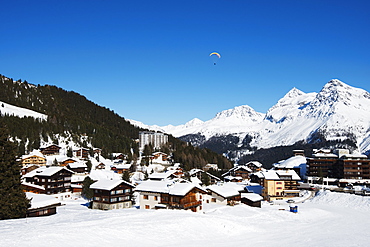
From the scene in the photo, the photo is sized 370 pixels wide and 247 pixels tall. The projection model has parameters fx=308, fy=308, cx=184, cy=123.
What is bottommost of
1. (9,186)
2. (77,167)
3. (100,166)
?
(9,186)

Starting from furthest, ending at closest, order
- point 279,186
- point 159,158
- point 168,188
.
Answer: point 159,158, point 279,186, point 168,188

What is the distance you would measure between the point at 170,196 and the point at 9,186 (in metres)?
19.0

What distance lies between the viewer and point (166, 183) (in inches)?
1738

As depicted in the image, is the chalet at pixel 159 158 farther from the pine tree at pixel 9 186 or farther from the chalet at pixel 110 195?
the pine tree at pixel 9 186

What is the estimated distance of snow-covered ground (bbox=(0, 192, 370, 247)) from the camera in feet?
72.3

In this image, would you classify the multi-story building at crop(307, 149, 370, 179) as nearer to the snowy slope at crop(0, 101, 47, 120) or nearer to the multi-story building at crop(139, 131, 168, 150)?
the multi-story building at crop(139, 131, 168, 150)

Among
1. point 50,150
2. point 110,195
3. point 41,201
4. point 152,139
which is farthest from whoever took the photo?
point 152,139

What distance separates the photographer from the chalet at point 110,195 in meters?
43.7

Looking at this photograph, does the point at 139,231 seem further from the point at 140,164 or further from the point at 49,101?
the point at 49,101

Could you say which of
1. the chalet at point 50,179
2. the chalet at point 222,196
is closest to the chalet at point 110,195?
the chalet at point 222,196

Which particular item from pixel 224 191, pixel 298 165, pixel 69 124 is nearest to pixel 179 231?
pixel 224 191

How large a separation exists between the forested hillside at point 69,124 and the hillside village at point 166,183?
7.09m

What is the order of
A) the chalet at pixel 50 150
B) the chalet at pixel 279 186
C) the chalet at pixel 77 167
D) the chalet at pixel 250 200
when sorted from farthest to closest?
the chalet at pixel 50 150 → the chalet at pixel 77 167 → the chalet at pixel 279 186 → the chalet at pixel 250 200

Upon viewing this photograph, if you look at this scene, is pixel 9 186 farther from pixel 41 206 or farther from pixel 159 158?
pixel 159 158
